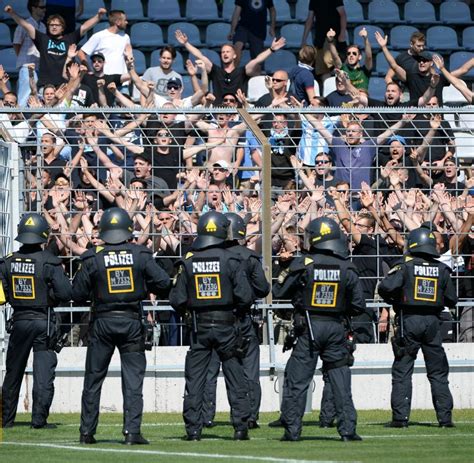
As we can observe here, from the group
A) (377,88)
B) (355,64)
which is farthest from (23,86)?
(377,88)

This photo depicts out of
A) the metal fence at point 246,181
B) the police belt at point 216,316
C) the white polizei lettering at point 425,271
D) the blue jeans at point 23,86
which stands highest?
the blue jeans at point 23,86

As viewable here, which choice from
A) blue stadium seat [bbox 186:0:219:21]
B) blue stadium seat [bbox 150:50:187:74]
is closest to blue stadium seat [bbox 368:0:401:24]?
blue stadium seat [bbox 186:0:219:21]

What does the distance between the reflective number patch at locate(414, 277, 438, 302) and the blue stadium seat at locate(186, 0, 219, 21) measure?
1089cm

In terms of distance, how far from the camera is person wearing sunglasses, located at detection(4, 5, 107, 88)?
20.5m

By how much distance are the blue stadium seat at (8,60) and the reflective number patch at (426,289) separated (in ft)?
33.8

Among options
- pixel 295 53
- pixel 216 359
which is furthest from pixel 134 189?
pixel 295 53

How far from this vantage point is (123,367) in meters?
12.2

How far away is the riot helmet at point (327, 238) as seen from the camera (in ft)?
40.9

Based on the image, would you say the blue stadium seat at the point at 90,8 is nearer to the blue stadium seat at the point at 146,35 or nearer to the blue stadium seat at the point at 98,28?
A: the blue stadium seat at the point at 98,28

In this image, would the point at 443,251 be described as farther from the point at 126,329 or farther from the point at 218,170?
the point at 126,329

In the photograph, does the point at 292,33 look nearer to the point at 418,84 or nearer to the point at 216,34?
the point at 216,34

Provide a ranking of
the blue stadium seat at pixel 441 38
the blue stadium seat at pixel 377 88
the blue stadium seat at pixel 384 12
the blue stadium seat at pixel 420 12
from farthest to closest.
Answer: the blue stadium seat at pixel 420 12 → the blue stadium seat at pixel 384 12 → the blue stadium seat at pixel 441 38 → the blue stadium seat at pixel 377 88

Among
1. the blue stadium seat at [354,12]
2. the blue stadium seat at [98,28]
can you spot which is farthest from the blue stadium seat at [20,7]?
the blue stadium seat at [354,12]

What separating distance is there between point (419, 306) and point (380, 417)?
6.07ft
